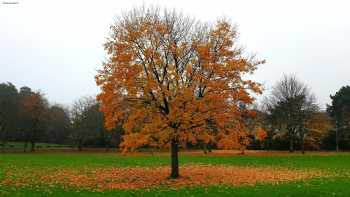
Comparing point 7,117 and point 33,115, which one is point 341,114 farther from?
point 7,117

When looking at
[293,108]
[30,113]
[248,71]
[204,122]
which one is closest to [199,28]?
[248,71]

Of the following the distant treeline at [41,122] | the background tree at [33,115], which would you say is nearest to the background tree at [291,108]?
the distant treeline at [41,122]

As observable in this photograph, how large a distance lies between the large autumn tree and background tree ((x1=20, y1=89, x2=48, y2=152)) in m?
60.7

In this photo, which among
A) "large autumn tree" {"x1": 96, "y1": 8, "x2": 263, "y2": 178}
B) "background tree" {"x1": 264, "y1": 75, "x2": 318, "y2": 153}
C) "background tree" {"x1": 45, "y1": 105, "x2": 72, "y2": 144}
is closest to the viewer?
"large autumn tree" {"x1": 96, "y1": 8, "x2": 263, "y2": 178}

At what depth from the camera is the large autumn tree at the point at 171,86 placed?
2150 cm

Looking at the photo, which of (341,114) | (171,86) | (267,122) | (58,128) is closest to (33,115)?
(58,128)

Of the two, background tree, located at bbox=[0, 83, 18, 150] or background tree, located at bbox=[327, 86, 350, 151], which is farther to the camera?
background tree, located at bbox=[0, 83, 18, 150]

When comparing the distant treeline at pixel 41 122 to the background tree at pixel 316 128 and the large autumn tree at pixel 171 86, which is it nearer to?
the background tree at pixel 316 128

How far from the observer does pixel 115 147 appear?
88000 mm

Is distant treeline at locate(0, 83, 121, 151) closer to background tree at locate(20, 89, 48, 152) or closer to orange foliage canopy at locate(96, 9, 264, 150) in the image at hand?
background tree at locate(20, 89, 48, 152)

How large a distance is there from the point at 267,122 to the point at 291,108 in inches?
271

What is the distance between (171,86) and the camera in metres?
22.1

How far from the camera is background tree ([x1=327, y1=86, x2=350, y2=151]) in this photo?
76.2 metres

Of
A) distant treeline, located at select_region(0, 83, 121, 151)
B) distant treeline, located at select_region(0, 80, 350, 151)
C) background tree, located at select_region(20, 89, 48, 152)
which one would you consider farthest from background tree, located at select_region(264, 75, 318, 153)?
background tree, located at select_region(20, 89, 48, 152)
